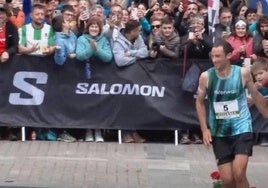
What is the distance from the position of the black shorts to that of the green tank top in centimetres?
6

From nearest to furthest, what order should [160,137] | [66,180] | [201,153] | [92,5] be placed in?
[66,180] → [201,153] → [160,137] → [92,5]

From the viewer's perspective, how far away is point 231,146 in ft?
29.4

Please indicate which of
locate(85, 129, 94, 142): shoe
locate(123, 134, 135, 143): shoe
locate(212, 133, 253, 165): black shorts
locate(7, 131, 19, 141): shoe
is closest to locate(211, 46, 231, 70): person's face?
locate(212, 133, 253, 165): black shorts

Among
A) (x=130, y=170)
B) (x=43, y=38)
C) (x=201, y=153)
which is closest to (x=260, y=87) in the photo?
(x=201, y=153)

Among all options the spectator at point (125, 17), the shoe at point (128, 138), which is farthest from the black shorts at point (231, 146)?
the spectator at point (125, 17)

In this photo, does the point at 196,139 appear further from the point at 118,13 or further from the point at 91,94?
the point at 118,13

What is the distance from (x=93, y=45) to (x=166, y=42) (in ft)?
4.14

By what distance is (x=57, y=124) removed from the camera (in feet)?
42.8

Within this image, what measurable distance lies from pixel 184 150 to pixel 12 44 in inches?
123

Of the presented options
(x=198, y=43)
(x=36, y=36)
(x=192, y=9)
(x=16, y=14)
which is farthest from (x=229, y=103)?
(x=16, y=14)

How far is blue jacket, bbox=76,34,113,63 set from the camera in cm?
1271

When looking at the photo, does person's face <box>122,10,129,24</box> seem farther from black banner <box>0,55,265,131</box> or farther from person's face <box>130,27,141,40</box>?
black banner <box>0,55,265,131</box>

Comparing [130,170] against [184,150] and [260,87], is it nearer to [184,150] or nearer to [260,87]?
[184,150]

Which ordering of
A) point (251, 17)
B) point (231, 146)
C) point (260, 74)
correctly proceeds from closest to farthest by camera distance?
point (231, 146), point (260, 74), point (251, 17)
